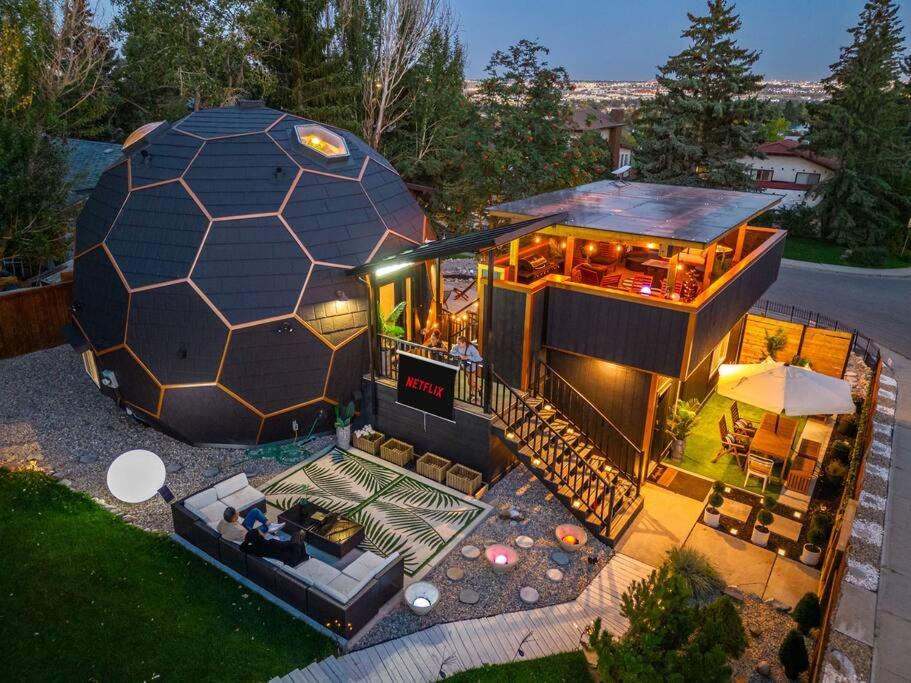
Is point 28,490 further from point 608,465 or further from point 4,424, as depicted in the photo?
point 608,465

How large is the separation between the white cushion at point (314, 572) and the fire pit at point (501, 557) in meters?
2.08

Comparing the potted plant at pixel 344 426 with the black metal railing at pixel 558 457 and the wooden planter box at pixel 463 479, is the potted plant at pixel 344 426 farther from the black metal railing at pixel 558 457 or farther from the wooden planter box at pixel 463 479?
the black metal railing at pixel 558 457

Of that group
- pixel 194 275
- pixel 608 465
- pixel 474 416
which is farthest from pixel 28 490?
pixel 608 465

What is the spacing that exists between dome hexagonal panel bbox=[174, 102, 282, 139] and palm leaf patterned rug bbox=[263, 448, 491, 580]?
6521 millimetres

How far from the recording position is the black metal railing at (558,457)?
887 cm

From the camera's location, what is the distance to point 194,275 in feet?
32.8

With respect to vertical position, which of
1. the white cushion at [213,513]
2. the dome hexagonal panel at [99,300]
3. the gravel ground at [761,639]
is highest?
the dome hexagonal panel at [99,300]

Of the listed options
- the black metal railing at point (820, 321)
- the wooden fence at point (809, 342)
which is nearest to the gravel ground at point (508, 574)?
the wooden fence at point (809, 342)

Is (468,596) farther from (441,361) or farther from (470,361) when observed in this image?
(441,361)

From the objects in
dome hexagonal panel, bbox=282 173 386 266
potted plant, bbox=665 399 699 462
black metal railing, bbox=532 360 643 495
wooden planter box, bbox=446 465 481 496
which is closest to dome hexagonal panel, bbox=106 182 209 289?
dome hexagonal panel, bbox=282 173 386 266

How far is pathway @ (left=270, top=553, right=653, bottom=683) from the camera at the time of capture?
643 cm

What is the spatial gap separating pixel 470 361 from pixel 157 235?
5958 millimetres

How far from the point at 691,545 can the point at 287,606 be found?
5.84 meters

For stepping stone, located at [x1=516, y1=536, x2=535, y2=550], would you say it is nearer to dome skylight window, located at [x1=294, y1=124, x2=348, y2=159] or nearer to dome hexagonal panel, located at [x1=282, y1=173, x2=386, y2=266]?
dome hexagonal panel, located at [x1=282, y1=173, x2=386, y2=266]
